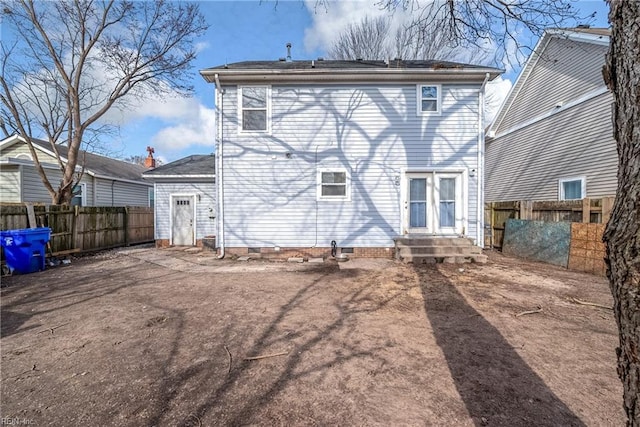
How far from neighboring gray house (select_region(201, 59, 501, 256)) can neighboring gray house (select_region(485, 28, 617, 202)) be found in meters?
3.02

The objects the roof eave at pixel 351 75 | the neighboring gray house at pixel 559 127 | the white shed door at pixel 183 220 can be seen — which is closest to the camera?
the roof eave at pixel 351 75

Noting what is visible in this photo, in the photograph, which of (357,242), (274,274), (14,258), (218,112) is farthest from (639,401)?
(14,258)

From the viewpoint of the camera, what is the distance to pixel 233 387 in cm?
241

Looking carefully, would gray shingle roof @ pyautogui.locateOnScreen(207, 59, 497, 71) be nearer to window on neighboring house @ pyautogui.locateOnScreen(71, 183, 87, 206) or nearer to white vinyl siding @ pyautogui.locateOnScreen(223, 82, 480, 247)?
white vinyl siding @ pyautogui.locateOnScreen(223, 82, 480, 247)

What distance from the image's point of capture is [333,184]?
8375 millimetres

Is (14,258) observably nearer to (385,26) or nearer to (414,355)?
(414,355)

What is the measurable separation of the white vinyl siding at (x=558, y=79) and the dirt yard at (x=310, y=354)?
7427 millimetres

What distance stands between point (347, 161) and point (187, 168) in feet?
22.4

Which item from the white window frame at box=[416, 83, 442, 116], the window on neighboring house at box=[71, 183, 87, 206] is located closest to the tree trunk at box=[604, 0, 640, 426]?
the white window frame at box=[416, 83, 442, 116]

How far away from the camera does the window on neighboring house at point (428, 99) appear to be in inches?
325

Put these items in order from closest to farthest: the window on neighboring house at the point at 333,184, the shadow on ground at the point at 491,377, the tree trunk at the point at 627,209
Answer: the tree trunk at the point at 627,209, the shadow on ground at the point at 491,377, the window on neighboring house at the point at 333,184

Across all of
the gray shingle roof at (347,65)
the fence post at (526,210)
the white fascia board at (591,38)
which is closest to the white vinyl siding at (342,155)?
the gray shingle roof at (347,65)

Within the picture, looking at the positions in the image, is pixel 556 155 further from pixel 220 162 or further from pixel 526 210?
pixel 220 162

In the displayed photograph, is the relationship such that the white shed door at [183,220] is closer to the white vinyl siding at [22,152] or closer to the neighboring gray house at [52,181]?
the neighboring gray house at [52,181]
